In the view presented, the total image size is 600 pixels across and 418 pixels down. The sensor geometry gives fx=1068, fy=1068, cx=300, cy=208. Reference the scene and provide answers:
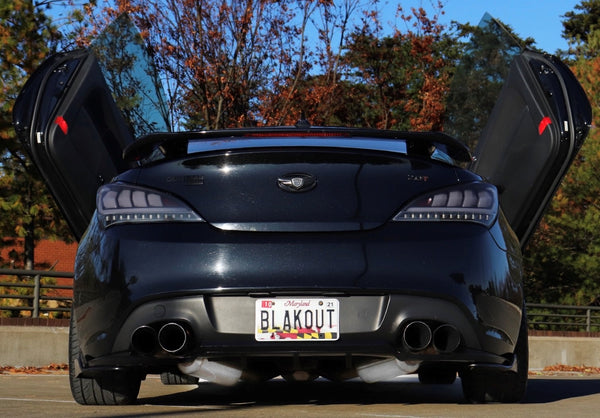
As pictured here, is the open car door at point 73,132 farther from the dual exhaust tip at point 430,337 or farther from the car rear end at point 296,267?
the dual exhaust tip at point 430,337

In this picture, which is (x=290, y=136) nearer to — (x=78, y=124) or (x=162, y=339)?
(x=162, y=339)

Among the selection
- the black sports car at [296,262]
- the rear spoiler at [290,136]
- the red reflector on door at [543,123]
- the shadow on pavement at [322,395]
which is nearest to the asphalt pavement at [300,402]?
the shadow on pavement at [322,395]

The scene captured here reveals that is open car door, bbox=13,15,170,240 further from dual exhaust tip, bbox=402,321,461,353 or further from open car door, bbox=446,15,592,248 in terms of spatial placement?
dual exhaust tip, bbox=402,321,461,353

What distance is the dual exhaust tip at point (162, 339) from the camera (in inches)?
180

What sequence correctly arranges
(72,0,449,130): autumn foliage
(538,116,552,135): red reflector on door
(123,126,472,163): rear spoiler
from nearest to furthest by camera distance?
(123,126,472,163): rear spoiler, (538,116,552,135): red reflector on door, (72,0,449,130): autumn foliage

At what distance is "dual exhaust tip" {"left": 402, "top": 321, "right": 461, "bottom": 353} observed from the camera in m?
4.57

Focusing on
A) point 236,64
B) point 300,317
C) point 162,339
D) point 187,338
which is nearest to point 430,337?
point 300,317

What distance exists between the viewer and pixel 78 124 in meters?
6.67

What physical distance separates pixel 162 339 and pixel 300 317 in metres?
0.61

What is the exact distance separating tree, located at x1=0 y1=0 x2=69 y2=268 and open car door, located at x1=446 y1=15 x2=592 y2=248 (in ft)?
52.2

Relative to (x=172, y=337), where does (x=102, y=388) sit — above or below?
below

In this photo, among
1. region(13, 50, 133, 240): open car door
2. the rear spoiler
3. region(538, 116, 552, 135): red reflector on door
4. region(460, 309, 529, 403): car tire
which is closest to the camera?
the rear spoiler

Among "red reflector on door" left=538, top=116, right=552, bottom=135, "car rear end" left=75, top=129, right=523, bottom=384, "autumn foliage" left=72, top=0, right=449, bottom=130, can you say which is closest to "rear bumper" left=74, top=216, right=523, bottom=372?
"car rear end" left=75, top=129, right=523, bottom=384

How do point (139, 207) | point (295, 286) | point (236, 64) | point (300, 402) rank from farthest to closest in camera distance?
point (236, 64) < point (300, 402) < point (139, 207) < point (295, 286)
